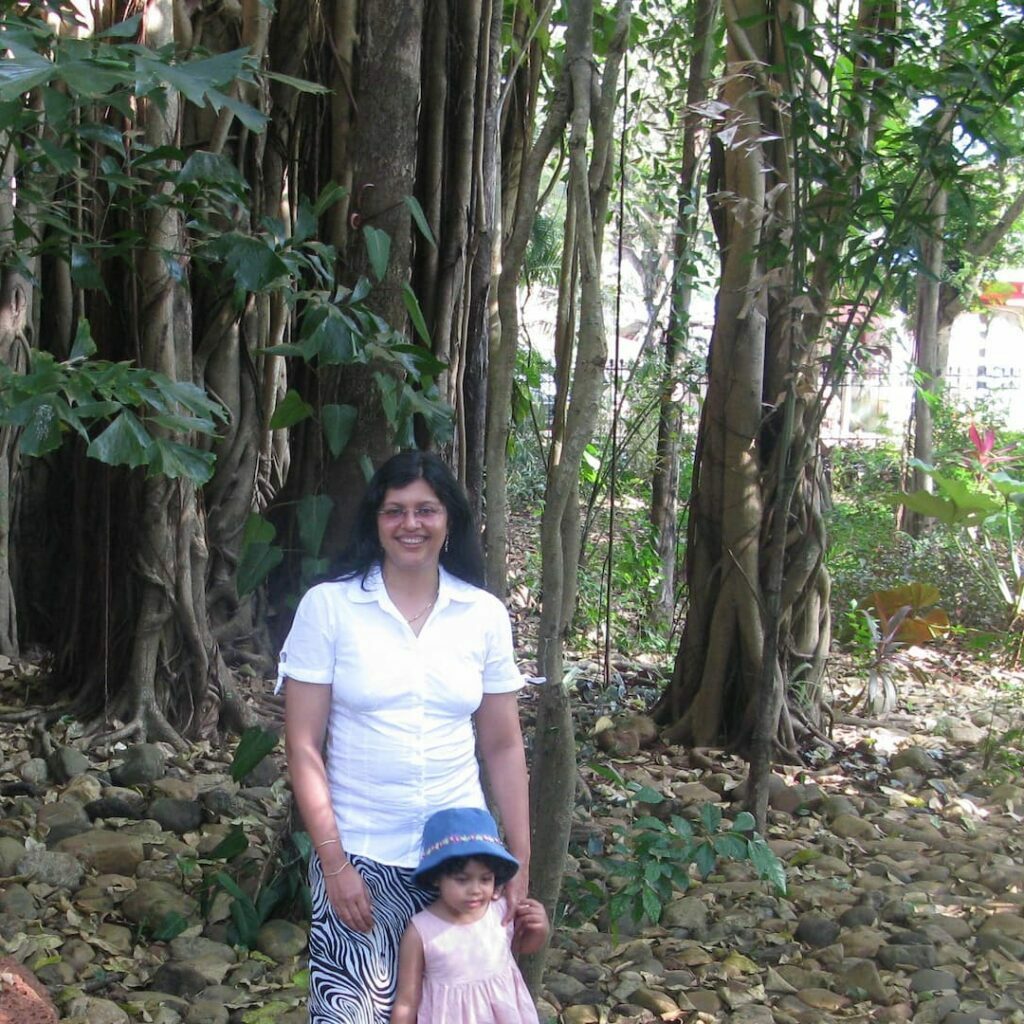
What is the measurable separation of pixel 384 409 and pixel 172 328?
4.79 ft

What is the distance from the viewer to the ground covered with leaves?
2.62 meters

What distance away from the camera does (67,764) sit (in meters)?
3.52

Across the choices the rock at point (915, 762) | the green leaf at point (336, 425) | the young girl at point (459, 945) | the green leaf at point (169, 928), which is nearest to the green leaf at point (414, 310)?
the green leaf at point (336, 425)

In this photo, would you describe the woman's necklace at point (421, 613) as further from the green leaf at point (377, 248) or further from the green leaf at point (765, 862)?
the green leaf at point (765, 862)

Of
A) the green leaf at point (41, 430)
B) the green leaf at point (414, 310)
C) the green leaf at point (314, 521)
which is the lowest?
the green leaf at point (314, 521)

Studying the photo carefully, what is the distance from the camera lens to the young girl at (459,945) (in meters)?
1.71

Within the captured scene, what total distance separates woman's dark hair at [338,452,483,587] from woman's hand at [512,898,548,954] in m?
0.49

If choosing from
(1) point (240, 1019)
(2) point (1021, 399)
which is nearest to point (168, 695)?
(1) point (240, 1019)

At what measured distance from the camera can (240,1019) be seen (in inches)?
97.2

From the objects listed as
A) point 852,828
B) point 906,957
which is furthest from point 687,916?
point 852,828

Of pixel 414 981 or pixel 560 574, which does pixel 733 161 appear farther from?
pixel 414 981

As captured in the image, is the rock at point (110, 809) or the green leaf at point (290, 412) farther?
the rock at point (110, 809)

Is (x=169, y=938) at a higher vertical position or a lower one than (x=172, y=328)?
lower

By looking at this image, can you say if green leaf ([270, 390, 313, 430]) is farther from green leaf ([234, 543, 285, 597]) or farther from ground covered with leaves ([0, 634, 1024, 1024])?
ground covered with leaves ([0, 634, 1024, 1024])
